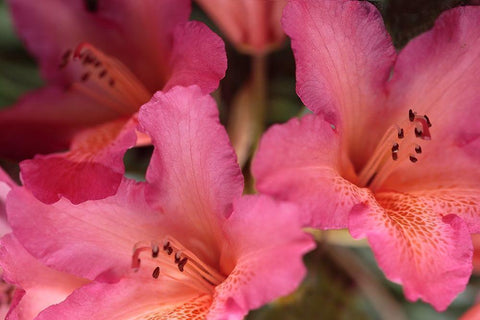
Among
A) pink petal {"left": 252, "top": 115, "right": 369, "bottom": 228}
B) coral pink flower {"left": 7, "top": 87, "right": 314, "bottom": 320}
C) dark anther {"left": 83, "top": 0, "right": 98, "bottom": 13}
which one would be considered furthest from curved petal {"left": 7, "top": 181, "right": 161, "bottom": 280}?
dark anther {"left": 83, "top": 0, "right": 98, "bottom": 13}

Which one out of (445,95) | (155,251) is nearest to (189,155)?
(155,251)

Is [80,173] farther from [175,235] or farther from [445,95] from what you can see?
[445,95]

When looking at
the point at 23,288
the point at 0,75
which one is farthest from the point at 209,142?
the point at 0,75

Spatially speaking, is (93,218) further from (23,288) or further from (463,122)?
(463,122)

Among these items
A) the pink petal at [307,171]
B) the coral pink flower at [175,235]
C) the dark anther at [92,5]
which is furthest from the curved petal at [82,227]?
the dark anther at [92,5]

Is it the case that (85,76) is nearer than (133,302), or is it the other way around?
(133,302)
